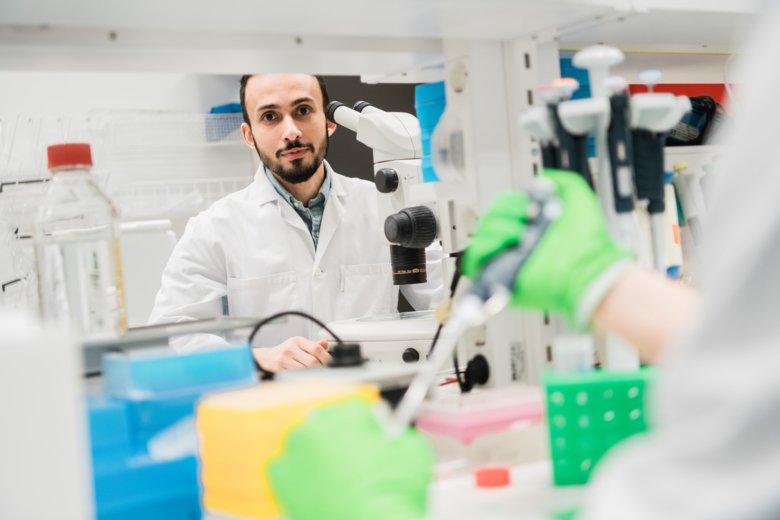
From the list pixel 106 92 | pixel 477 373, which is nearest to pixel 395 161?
pixel 477 373

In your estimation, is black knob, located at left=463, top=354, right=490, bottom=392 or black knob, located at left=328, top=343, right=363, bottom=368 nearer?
black knob, located at left=328, top=343, right=363, bottom=368

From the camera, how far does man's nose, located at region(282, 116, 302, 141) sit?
277cm

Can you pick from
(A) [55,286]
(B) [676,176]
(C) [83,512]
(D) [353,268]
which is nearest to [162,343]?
(A) [55,286]

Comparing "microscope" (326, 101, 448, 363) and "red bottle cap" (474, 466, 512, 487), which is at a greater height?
"microscope" (326, 101, 448, 363)

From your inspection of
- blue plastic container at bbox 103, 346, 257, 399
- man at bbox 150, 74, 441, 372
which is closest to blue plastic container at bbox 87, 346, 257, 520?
blue plastic container at bbox 103, 346, 257, 399

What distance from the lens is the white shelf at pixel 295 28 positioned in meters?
1.04

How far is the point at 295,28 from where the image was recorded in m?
1.16

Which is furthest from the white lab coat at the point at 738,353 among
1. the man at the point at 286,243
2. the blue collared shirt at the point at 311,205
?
the blue collared shirt at the point at 311,205

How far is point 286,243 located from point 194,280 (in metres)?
0.32

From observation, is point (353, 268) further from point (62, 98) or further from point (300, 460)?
point (300, 460)

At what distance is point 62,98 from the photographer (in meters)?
3.43

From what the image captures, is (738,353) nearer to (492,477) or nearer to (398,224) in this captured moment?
(492,477)

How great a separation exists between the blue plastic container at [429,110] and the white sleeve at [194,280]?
1345 mm

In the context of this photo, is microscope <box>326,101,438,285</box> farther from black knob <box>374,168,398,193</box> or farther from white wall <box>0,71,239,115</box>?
white wall <box>0,71,239,115</box>
